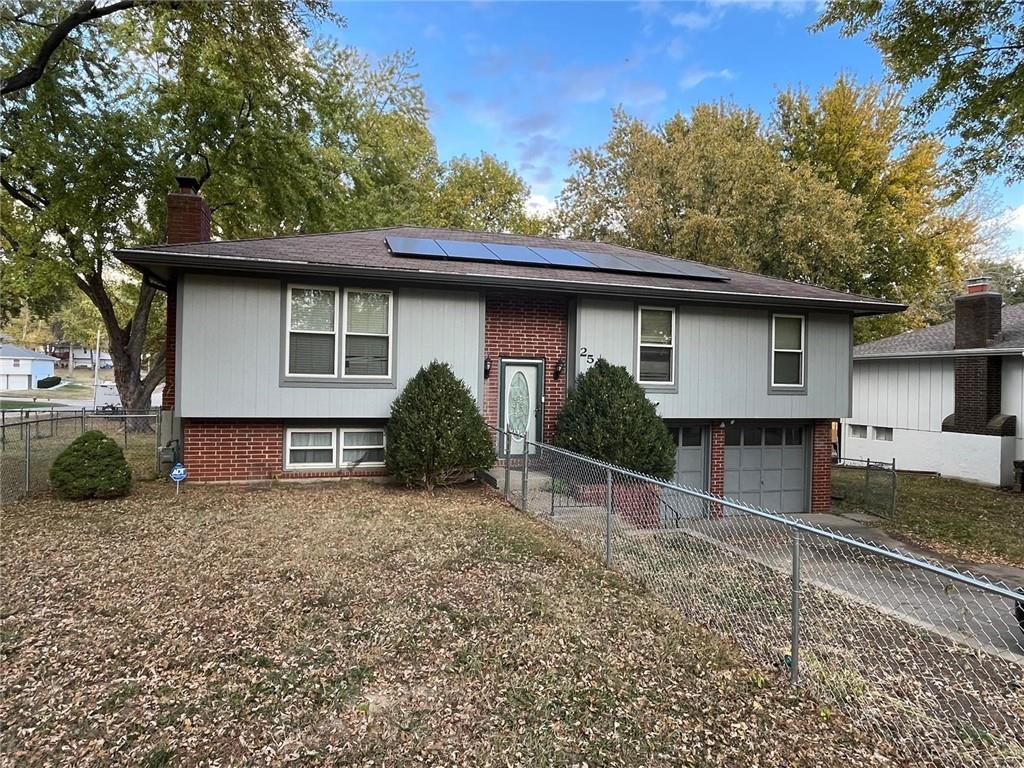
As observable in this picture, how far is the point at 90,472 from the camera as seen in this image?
732cm

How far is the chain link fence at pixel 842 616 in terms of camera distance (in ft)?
10.0

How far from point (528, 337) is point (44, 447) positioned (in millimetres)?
11039

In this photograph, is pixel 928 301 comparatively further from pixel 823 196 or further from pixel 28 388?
pixel 28 388

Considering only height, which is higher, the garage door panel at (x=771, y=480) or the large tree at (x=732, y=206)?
the large tree at (x=732, y=206)

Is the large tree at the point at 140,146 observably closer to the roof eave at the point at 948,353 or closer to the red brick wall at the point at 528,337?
the red brick wall at the point at 528,337

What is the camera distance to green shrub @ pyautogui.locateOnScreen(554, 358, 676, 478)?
29.0 ft

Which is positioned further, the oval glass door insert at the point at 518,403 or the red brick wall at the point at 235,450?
the oval glass door insert at the point at 518,403

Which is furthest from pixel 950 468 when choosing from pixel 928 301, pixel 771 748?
pixel 771 748

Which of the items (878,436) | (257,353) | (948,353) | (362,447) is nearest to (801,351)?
(948,353)

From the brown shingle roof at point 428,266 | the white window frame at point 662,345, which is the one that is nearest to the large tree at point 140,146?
the brown shingle roof at point 428,266

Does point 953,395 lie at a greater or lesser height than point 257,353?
lesser

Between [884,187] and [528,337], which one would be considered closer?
[528,337]

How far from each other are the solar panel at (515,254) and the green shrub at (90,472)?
6797 mm

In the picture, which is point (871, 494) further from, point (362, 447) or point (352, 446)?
point (352, 446)
